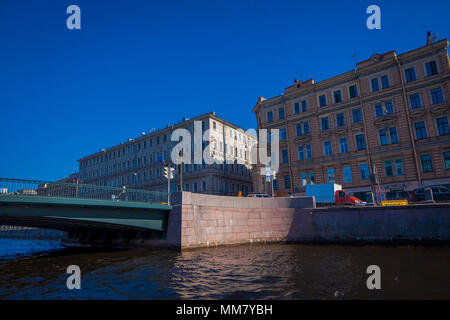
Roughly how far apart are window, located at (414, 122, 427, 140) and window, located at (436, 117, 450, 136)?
122 cm

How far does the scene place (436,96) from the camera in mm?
28766

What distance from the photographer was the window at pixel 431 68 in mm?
28903

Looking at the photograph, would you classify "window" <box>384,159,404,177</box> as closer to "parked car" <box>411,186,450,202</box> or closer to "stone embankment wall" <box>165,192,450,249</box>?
"parked car" <box>411,186,450,202</box>

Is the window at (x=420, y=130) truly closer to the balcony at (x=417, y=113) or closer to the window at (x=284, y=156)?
the balcony at (x=417, y=113)

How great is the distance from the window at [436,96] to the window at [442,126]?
1.97m

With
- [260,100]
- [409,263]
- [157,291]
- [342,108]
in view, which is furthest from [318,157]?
[157,291]

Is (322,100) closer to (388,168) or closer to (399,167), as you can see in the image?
(388,168)

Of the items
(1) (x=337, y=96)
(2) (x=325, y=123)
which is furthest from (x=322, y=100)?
(2) (x=325, y=123)

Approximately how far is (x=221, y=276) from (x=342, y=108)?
29731 mm

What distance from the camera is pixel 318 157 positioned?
1382 inches

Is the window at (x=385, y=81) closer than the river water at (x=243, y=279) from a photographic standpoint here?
No

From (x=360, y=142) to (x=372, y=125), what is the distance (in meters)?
2.32

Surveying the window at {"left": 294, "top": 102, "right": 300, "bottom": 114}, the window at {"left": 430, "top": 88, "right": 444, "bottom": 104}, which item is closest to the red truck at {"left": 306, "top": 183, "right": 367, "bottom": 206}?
the window at {"left": 430, "top": 88, "right": 444, "bottom": 104}

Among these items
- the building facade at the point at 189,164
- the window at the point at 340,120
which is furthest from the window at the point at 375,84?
the building facade at the point at 189,164
